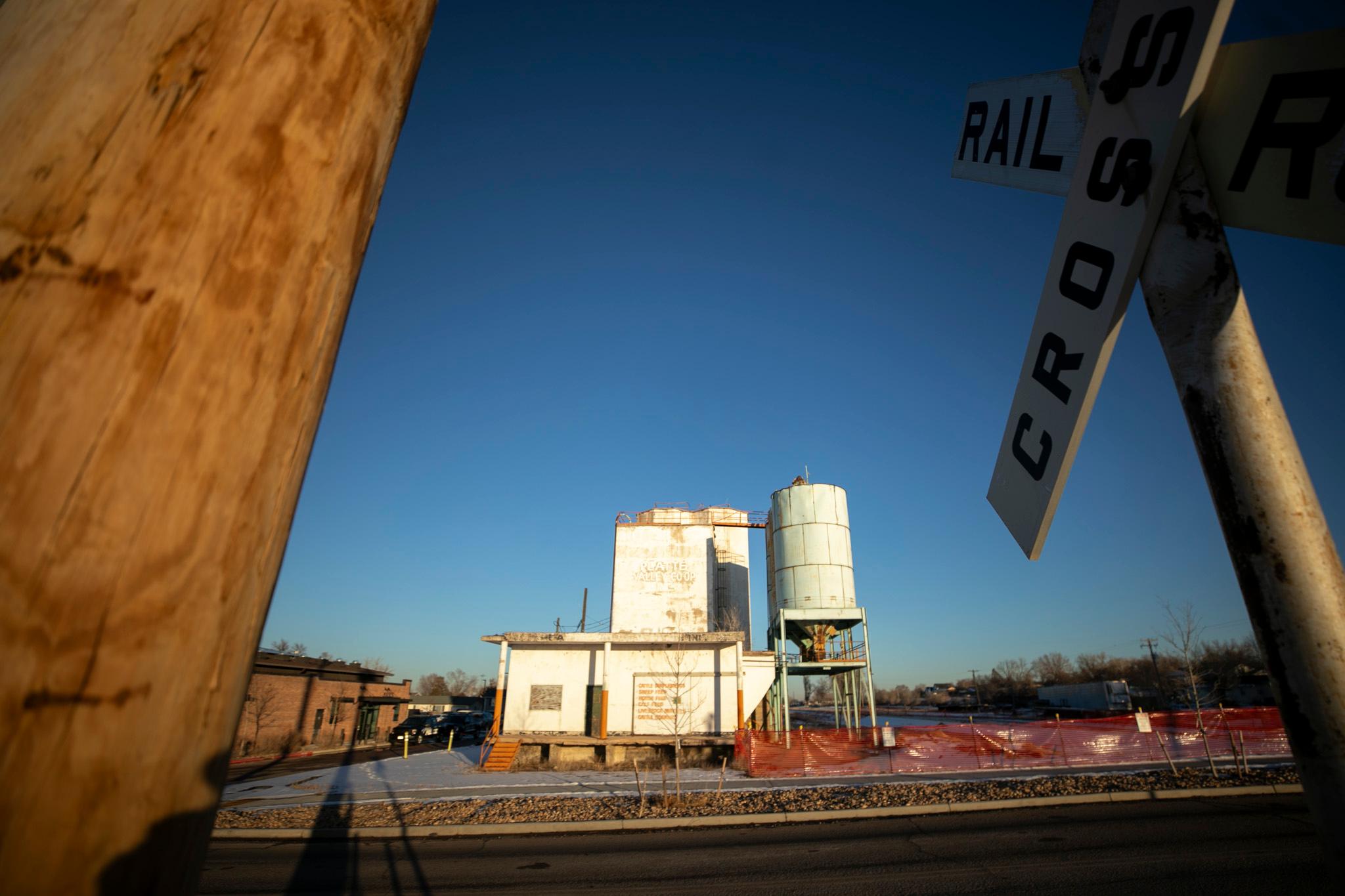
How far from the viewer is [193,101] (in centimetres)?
81

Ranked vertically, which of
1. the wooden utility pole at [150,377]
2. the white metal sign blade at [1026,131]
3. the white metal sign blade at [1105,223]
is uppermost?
the white metal sign blade at [1026,131]

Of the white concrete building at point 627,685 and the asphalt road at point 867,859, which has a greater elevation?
the white concrete building at point 627,685

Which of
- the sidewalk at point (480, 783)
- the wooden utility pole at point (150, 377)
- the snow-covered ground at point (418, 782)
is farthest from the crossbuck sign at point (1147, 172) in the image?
the snow-covered ground at point (418, 782)

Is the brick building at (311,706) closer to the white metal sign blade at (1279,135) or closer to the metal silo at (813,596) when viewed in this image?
the metal silo at (813,596)

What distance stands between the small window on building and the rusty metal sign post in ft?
77.7

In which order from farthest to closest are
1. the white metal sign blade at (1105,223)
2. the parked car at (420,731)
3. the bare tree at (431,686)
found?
the bare tree at (431,686)
the parked car at (420,731)
the white metal sign blade at (1105,223)

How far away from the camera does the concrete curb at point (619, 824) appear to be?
11.1 metres

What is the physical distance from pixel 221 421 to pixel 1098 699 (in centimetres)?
7461

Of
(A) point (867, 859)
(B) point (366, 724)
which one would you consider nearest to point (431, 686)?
(B) point (366, 724)

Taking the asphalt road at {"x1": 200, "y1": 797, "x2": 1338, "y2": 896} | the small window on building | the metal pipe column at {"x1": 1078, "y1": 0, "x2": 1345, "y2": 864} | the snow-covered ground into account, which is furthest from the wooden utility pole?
the small window on building

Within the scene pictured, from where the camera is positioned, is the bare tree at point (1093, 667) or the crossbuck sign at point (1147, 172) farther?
the bare tree at point (1093, 667)

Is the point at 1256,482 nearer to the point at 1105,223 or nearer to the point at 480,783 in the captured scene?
the point at 1105,223

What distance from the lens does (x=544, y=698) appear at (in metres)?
23.0

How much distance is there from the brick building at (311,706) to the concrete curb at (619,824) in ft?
58.0
